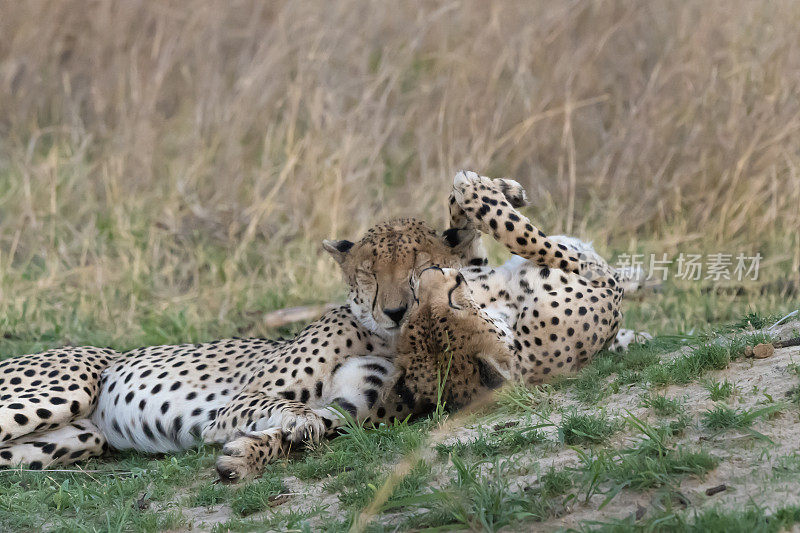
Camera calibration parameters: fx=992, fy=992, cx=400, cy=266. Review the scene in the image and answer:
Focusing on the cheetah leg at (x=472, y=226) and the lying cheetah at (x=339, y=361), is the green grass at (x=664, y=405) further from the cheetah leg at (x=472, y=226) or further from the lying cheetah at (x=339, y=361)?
the cheetah leg at (x=472, y=226)

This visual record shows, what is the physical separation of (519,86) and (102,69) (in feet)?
11.0

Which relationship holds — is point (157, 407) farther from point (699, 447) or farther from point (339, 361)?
point (699, 447)

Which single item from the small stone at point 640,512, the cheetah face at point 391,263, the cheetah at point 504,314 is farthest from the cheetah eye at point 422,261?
the small stone at point 640,512

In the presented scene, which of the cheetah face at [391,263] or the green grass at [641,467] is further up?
the cheetah face at [391,263]

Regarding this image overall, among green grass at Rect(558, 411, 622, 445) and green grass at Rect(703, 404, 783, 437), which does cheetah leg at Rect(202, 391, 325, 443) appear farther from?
green grass at Rect(703, 404, 783, 437)

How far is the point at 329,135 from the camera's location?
7.08 m

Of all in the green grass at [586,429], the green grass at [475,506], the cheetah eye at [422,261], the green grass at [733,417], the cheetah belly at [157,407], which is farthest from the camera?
the cheetah belly at [157,407]

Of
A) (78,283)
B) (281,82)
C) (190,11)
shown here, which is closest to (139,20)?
(190,11)

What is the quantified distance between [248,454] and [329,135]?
3.97 m

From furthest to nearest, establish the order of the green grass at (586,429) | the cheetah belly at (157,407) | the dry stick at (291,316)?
the dry stick at (291,316), the cheetah belly at (157,407), the green grass at (586,429)

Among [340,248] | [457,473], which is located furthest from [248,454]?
[340,248]

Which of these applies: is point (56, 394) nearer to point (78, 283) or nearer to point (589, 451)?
point (78, 283)

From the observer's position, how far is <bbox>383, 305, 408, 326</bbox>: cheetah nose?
385 centimetres

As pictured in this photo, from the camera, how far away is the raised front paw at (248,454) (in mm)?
3365
